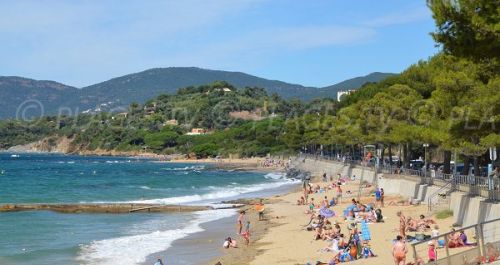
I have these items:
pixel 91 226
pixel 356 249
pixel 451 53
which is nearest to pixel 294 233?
pixel 356 249

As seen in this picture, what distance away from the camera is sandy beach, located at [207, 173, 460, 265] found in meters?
21.6

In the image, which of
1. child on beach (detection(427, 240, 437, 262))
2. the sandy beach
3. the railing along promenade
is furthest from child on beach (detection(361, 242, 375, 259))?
child on beach (detection(427, 240, 437, 262))

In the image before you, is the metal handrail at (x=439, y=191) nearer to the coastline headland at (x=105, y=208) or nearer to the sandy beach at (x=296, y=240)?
the sandy beach at (x=296, y=240)

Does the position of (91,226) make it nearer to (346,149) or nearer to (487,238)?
(487,238)

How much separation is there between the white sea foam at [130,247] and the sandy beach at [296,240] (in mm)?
3018

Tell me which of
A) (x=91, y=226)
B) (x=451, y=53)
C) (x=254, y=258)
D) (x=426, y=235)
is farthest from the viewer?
(x=91, y=226)

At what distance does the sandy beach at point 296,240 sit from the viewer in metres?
21.6

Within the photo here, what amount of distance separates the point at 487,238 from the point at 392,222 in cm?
1485

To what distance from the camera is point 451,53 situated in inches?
556

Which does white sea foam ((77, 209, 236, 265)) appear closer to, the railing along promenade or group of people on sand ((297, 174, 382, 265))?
group of people on sand ((297, 174, 382, 265))

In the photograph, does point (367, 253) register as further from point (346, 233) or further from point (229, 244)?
point (229, 244)

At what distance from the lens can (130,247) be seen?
88.1 feet

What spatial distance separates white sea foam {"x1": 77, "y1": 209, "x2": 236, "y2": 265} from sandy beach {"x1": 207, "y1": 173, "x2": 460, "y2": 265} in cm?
302

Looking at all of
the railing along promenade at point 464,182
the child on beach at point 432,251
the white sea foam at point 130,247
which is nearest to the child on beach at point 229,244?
the white sea foam at point 130,247
